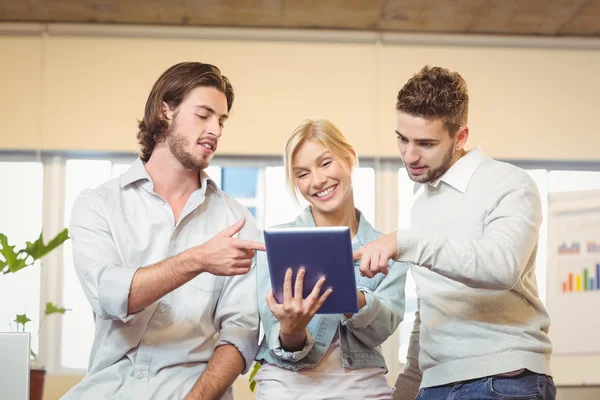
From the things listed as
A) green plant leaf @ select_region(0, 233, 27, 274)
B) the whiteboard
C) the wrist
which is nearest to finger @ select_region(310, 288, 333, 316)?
the wrist

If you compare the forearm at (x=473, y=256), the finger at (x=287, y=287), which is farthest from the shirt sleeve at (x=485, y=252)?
the finger at (x=287, y=287)

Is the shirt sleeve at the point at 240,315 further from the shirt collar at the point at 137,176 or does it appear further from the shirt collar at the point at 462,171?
the shirt collar at the point at 462,171

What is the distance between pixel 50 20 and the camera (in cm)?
553

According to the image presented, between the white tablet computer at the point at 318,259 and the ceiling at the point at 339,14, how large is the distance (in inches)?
145

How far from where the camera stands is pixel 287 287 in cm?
176

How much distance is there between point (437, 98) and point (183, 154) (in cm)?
73

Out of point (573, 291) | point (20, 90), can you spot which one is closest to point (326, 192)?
point (573, 291)

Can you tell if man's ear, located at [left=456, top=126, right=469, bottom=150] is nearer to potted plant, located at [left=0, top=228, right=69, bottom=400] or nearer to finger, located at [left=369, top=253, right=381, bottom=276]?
finger, located at [left=369, top=253, right=381, bottom=276]

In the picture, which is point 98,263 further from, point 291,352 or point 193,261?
point 291,352

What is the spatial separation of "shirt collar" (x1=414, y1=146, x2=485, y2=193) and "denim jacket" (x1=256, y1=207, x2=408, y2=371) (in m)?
0.30

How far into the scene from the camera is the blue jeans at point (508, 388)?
1.70 m

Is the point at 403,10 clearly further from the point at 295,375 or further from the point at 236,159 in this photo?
the point at 295,375

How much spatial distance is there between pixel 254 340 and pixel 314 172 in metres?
0.50

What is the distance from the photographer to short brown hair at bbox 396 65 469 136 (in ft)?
6.32
